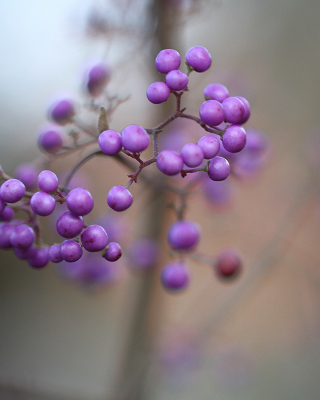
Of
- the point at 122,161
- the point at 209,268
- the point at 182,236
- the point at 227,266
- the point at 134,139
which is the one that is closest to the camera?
the point at 134,139

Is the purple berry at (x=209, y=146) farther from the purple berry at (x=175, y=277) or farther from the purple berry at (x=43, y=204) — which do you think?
the purple berry at (x=175, y=277)

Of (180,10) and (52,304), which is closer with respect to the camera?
(180,10)

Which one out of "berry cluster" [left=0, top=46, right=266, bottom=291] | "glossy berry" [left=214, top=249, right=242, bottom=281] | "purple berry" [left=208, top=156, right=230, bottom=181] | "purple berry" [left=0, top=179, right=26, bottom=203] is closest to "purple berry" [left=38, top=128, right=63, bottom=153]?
"berry cluster" [left=0, top=46, right=266, bottom=291]

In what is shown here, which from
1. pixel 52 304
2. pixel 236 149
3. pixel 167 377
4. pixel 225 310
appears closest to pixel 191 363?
pixel 167 377

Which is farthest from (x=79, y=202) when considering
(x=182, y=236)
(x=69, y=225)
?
(x=182, y=236)

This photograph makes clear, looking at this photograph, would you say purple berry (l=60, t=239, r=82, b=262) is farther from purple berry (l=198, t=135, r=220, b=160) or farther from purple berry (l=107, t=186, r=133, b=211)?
purple berry (l=198, t=135, r=220, b=160)

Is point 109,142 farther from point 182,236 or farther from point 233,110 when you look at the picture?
point 182,236

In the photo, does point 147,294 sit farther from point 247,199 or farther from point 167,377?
point 247,199
